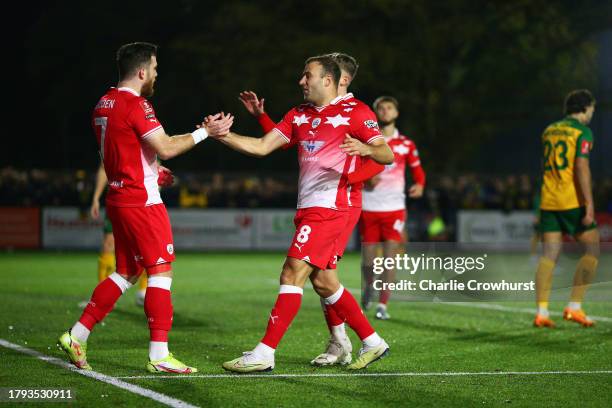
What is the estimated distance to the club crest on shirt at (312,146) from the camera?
8.16 metres

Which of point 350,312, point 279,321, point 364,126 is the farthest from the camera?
point 350,312

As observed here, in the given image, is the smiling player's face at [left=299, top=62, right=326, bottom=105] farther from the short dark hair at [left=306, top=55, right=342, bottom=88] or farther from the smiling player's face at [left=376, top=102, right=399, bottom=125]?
the smiling player's face at [left=376, top=102, right=399, bottom=125]

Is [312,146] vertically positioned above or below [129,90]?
below

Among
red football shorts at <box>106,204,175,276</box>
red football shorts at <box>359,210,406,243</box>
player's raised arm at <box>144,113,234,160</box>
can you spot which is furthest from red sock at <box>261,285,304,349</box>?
red football shorts at <box>359,210,406,243</box>

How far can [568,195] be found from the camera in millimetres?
11766

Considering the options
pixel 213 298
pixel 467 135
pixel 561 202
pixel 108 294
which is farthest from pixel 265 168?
pixel 108 294

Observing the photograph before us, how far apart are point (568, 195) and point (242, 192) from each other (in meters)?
18.4

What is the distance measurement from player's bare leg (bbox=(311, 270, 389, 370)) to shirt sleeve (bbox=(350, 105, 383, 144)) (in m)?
1.07

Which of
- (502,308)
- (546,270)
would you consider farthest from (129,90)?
(502,308)

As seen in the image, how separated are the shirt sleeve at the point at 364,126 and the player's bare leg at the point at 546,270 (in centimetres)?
430

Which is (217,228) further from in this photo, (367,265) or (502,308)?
(502,308)

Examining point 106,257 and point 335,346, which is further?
point 106,257

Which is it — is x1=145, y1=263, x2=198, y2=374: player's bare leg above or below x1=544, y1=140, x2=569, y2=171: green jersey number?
below

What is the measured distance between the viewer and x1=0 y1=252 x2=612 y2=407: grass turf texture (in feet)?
23.4
